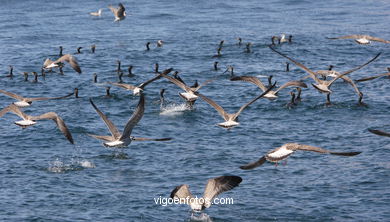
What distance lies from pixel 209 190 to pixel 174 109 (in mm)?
21671

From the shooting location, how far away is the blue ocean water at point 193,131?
30.8 m

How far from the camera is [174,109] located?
4634cm

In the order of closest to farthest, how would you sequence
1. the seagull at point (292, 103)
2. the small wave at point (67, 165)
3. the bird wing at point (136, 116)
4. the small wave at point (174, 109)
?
the bird wing at point (136, 116) → the small wave at point (67, 165) → the small wave at point (174, 109) → the seagull at point (292, 103)

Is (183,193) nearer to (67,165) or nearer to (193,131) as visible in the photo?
(67,165)

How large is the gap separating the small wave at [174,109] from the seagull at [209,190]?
67.3 feet

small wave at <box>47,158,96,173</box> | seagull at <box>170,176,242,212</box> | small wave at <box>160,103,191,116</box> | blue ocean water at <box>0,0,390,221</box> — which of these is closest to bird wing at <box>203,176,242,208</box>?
seagull at <box>170,176,242,212</box>

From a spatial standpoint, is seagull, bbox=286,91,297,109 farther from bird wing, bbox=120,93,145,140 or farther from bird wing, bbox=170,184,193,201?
bird wing, bbox=170,184,193,201

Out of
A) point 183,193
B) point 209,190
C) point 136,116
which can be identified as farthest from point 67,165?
point 209,190

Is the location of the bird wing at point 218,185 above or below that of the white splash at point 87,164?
above

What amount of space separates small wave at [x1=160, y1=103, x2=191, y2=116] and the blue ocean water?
1.12ft

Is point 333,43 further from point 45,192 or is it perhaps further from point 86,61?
point 45,192

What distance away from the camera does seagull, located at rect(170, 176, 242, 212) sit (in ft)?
80.4

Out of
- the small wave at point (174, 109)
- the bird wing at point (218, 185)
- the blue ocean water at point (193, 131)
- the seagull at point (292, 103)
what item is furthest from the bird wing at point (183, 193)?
the seagull at point (292, 103)

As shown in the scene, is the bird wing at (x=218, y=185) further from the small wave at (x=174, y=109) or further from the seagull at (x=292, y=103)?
the seagull at (x=292, y=103)
